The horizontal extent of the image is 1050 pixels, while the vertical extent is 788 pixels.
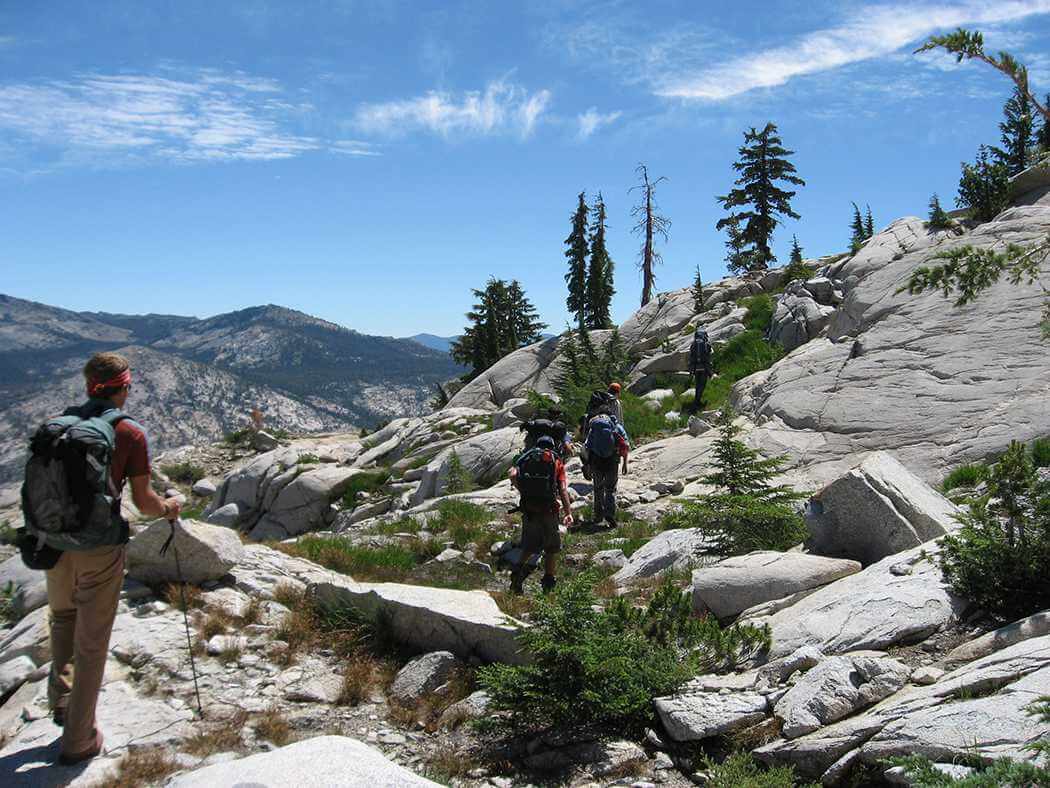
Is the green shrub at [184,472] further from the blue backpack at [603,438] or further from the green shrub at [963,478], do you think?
the green shrub at [963,478]

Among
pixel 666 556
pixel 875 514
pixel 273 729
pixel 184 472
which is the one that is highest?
pixel 875 514

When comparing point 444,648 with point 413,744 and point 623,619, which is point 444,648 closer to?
point 413,744

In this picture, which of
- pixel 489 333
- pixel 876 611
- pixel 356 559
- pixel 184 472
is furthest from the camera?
pixel 489 333

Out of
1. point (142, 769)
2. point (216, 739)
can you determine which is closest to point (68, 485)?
point (142, 769)

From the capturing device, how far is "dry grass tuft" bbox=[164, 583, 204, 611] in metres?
7.56

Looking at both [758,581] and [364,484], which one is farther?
[364,484]

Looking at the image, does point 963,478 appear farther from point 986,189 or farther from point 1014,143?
point 1014,143

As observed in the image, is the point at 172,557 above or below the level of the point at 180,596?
above

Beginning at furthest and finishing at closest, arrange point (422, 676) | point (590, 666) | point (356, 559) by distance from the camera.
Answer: point (356, 559) → point (422, 676) → point (590, 666)

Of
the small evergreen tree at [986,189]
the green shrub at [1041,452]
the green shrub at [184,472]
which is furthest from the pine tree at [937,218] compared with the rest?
the green shrub at [184,472]

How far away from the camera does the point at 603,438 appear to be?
12938 millimetres

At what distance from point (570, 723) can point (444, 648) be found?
1.82 m

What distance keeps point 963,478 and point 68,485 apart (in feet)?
42.3

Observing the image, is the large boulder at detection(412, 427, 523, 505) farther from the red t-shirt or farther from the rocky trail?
the red t-shirt
